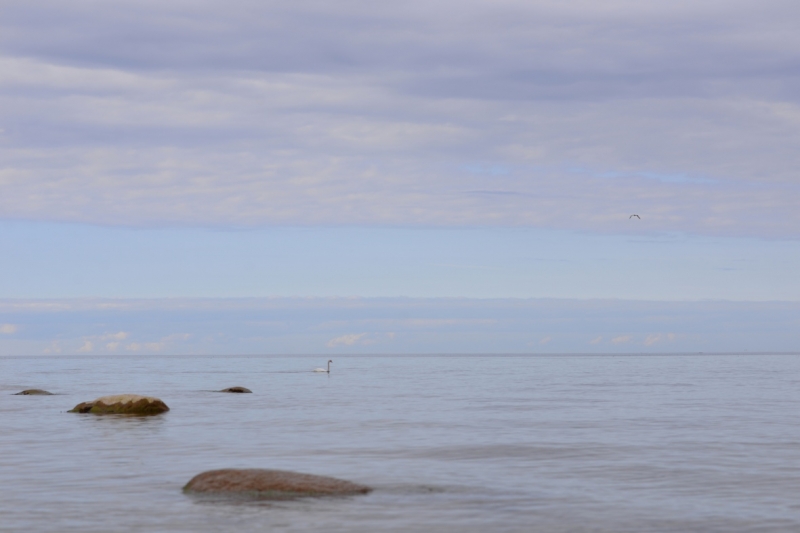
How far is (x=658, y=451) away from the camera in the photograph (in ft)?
85.6

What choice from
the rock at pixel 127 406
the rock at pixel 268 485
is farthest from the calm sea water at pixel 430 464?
the rock at pixel 127 406

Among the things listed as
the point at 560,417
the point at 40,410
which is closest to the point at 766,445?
the point at 560,417

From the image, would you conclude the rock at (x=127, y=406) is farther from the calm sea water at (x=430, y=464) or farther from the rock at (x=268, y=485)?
the rock at (x=268, y=485)

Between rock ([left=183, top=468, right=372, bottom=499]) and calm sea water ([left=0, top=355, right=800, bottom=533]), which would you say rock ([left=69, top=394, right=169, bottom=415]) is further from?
rock ([left=183, top=468, right=372, bottom=499])

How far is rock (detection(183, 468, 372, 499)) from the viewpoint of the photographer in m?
18.4

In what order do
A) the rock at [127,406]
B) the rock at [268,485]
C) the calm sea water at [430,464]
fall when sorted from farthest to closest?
the rock at [127,406]
the rock at [268,485]
the calm sea water at [430,464]

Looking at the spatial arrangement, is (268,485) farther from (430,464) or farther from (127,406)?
(127,406)

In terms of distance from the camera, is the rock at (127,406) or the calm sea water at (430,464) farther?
the rock at (127,406)

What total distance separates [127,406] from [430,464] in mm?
20356

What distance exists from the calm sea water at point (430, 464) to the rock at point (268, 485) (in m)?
0.52

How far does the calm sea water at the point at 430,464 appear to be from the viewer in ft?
53.6

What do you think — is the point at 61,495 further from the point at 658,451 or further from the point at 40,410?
the point at 40,410

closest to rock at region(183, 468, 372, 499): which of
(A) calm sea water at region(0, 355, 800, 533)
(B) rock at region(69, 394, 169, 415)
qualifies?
(A) calm sea water at region(0, 355, 800, 533)

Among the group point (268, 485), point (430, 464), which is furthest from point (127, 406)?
point (268, 485)
